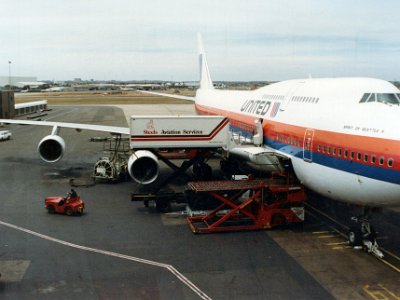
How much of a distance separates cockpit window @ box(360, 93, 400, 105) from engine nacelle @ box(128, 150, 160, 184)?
9.01 m

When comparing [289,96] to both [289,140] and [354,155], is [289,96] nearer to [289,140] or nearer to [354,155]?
[289,140]

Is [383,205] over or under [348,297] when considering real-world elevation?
over

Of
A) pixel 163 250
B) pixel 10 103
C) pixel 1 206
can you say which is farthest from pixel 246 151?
pixel 10 103

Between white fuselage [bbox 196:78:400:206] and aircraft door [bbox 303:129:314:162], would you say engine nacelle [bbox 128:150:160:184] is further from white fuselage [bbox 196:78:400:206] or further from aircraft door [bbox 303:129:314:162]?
aircraft door [bbox 303:129:314:162]

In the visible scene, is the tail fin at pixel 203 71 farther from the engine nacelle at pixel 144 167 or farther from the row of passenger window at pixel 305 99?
the row of passenger window at pixel 305 99

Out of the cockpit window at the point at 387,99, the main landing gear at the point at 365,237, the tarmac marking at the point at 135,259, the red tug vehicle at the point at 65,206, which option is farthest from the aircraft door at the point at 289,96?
Result: the red tug vehicle at the point at 65,206

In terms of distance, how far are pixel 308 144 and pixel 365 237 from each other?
3371 millimetres

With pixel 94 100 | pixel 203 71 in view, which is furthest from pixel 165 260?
pixel 94 100

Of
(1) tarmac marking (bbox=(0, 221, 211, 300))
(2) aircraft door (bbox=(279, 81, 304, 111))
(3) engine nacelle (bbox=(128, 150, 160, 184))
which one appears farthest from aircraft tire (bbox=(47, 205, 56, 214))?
(2) aircraft door (bbox=(279, 81, 304, 111))

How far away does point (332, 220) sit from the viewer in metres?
17.5

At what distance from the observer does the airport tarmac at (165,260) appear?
11.3 metres

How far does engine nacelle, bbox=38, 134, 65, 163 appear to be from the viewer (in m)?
25.1

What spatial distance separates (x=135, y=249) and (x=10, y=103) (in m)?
53.8

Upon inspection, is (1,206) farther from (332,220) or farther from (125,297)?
(332,220)
